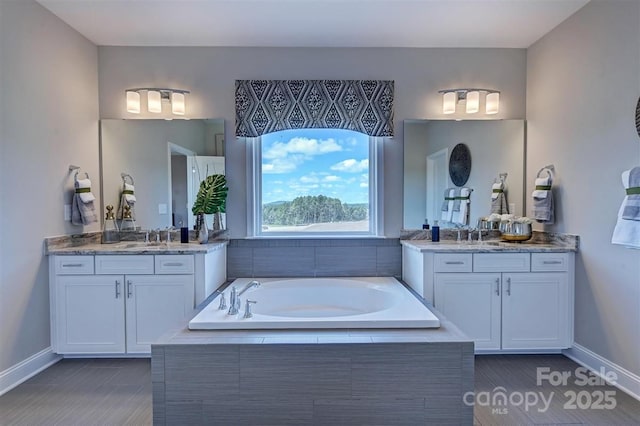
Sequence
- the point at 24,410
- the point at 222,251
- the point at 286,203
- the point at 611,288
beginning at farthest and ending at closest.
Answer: the point at 286,203
the point at 222,251
the point at 611,288
the point at 24,410

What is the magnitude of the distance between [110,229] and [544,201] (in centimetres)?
371

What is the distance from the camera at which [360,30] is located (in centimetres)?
307

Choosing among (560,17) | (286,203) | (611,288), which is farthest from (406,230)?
(560,17)

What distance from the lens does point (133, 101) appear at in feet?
11.0

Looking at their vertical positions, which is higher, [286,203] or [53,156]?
[53,156]

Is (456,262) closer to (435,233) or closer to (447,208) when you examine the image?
(435,233)

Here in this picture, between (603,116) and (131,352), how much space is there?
381 cm

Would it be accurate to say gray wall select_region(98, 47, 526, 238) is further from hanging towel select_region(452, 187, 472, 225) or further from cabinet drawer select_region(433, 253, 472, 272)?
cabinet drawer select_region(433, 253, 472, 272)

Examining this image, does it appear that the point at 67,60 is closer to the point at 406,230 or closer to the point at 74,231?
the point at 74,231

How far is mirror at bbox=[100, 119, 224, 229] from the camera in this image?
3383 millimetres

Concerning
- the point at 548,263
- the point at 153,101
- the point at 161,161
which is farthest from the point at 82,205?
the point at 548,263

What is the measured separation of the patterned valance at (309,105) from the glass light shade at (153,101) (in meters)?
0.69

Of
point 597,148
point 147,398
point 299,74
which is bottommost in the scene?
point 147,398

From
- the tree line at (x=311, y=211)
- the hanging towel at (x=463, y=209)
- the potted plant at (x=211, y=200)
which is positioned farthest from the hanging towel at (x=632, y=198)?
the potted plant at (x=211, y=200)
